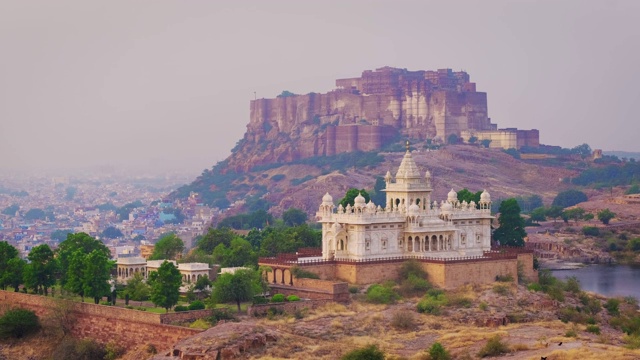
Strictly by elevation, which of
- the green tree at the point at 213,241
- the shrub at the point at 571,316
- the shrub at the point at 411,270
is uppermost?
the green tree at the point at 213,241

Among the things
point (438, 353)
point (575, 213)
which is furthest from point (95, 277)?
point (575, 213)

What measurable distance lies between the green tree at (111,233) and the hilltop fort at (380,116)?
90.8 feet

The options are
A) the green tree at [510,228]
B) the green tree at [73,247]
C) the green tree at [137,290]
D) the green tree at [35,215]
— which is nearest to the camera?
the green tree at [137,290]

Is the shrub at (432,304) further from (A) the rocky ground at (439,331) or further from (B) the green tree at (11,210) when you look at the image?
(B) the green tree at (11,210)

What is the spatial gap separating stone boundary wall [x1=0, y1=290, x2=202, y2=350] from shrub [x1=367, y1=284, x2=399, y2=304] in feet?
29.7

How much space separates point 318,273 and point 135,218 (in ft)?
359

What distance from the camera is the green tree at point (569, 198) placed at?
13288cm

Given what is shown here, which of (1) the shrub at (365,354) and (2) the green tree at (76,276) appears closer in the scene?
(1) the shrub at (365,354)

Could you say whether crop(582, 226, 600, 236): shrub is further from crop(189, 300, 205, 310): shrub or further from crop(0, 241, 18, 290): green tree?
crop(189, 300, 205, 310): shrub

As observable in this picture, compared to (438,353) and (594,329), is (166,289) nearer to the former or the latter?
(438,353)

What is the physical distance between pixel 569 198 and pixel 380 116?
3005 cm

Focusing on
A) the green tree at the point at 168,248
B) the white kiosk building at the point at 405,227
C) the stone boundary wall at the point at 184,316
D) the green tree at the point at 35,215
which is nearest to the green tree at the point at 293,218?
A: the green tree at the point at 168,248

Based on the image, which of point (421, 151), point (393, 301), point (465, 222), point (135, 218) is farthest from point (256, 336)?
point (135, 218)

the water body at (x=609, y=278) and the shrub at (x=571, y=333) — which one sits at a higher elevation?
the water body at (x=609, y=278)
